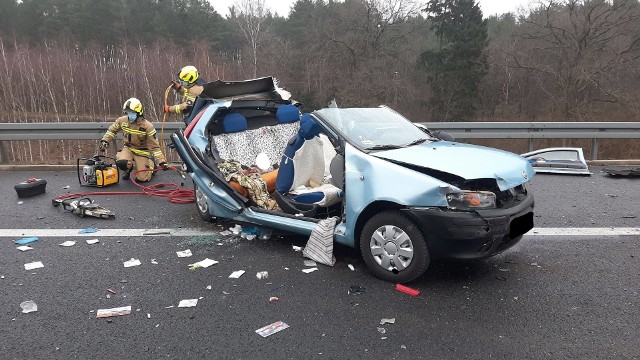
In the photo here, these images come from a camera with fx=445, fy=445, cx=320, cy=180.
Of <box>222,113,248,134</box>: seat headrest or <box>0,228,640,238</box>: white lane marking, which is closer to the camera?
<box>0,228,640,238</box>: white lane marking

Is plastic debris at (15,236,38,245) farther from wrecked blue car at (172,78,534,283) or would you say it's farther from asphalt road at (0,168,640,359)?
wrecked blue car at (172,78,534,283)

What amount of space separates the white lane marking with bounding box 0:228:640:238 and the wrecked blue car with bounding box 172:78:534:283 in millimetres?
440

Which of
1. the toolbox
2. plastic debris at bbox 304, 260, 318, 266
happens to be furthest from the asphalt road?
the toolbox

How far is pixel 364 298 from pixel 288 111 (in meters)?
3.23

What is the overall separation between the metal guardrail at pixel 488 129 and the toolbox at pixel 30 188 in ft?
7.90

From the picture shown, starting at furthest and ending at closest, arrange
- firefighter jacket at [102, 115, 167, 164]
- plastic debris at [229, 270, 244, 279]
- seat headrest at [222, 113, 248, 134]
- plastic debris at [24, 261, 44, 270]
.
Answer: firefighter jacket at [102, 115, 167, 164], seat headrest at [222, 113, 248, 134], plastic debris at [24, 261, 44, 270], plastic debris at [229, 270, 244, 279]

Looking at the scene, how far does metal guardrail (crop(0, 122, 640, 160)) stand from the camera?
9023mm

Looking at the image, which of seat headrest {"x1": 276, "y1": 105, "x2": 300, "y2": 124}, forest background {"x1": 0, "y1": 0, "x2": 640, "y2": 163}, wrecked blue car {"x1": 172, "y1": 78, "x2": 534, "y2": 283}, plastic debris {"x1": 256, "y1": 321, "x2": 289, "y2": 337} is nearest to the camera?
plastic debris {"x1": 256, "y1": 321, "x2": 289, "y2": 337}

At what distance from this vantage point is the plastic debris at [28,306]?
330 centimetres

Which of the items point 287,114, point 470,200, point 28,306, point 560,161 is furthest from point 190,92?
point 560,161

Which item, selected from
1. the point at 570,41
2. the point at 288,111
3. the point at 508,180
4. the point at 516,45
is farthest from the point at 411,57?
the point at 508,180

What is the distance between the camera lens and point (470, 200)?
332 cm

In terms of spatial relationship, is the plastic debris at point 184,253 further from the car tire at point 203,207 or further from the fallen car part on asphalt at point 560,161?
the fallen car part on asphalt at point 560,161

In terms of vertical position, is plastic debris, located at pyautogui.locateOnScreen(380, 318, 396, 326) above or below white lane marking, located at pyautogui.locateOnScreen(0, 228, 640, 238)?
below
